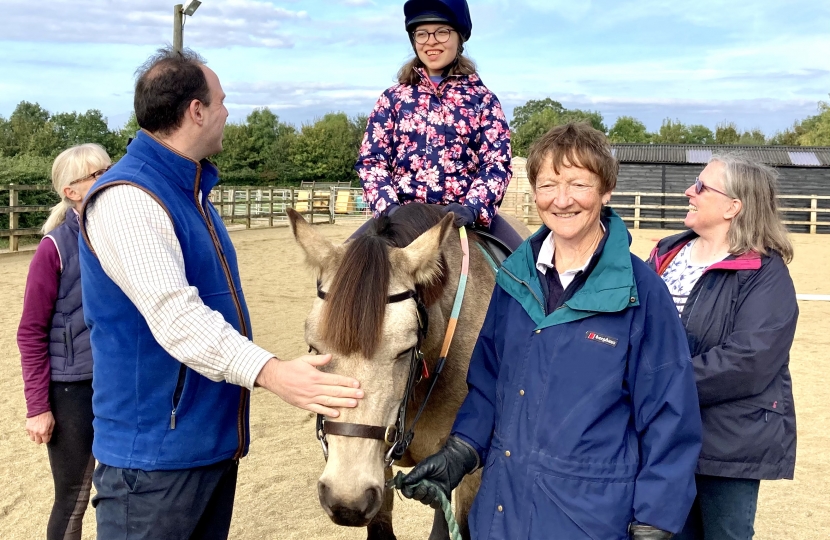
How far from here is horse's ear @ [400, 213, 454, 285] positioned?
90.5 inches

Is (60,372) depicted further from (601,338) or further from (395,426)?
(601,338)

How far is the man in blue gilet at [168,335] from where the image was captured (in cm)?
187

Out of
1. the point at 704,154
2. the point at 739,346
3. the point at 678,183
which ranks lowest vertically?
the point at 739,346

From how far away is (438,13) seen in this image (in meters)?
Result: 3.41

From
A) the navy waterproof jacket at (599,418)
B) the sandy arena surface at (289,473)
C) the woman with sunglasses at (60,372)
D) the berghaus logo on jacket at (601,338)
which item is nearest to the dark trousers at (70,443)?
the woman with sunglasses at (60,372)

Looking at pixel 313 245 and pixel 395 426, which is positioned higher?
pixel 313 245

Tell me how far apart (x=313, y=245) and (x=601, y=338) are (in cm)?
103

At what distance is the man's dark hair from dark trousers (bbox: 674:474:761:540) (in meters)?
2.17

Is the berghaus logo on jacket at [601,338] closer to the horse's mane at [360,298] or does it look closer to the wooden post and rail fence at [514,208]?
the horse's mane at [360,298]

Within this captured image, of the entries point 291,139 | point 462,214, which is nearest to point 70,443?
point 462,214

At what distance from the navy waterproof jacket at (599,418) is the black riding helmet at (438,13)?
74.8 inches

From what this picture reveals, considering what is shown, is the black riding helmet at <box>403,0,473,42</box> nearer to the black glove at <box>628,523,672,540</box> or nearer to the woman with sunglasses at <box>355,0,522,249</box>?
the woman with sunglasses at <box>355,0,522,249</box>

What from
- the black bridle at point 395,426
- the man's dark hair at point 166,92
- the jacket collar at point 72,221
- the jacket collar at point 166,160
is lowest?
the black bridle at point 395,426

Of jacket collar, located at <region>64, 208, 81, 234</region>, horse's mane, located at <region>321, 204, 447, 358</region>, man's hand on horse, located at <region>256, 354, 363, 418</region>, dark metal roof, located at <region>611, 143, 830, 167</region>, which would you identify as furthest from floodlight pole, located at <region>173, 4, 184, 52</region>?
dark metal roof, located at <region>611, 143, 830, 167</region>
